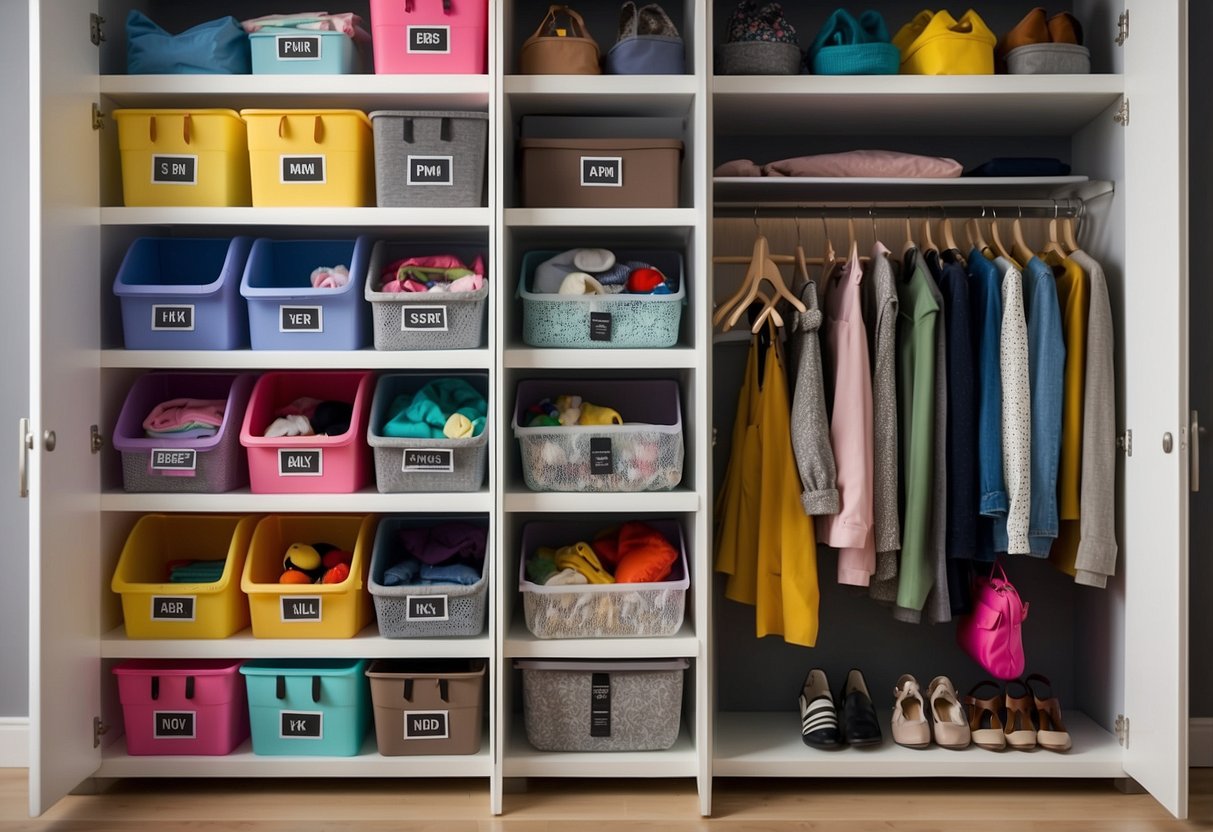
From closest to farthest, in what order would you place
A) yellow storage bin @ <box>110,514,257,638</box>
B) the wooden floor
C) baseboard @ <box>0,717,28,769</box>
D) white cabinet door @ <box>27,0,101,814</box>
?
1. white cabinet door @ <box>27,0,101,814</box>
2. the wooden floor
3. yellow storage bin @ <box>110,514,257,638</box>
4. baseboard @ <box>0,717,28,769</box>

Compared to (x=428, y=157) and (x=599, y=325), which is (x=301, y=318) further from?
(x=599, y=325)

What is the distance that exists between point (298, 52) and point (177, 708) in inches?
67.2

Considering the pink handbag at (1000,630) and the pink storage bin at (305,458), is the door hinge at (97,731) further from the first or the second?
the pink handbag at (1000,630)

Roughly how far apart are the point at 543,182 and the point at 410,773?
1.55m

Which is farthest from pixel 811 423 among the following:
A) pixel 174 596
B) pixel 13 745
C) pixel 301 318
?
pixel 13 745

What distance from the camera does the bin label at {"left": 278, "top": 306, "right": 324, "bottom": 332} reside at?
2.46 metres

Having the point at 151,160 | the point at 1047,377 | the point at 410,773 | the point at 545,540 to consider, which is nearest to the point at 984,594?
the point at 1047,377

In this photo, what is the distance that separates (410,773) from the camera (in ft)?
8.11

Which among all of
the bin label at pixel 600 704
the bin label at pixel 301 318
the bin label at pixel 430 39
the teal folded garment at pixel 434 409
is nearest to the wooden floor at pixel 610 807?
the bin label at pixel 600 704

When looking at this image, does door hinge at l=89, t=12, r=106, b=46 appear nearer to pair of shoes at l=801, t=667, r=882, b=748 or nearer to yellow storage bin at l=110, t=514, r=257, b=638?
yellow storage bin at l=110, t=514, r=257, b=638

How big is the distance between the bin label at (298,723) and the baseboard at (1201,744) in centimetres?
243

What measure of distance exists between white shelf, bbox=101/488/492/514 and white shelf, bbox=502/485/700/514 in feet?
0.31

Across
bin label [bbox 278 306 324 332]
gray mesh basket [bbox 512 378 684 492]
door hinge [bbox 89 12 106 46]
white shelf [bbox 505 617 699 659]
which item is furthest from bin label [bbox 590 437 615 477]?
door hinge [bbox 89 12 106 46]

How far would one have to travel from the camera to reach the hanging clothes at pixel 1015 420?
2.42 meters
